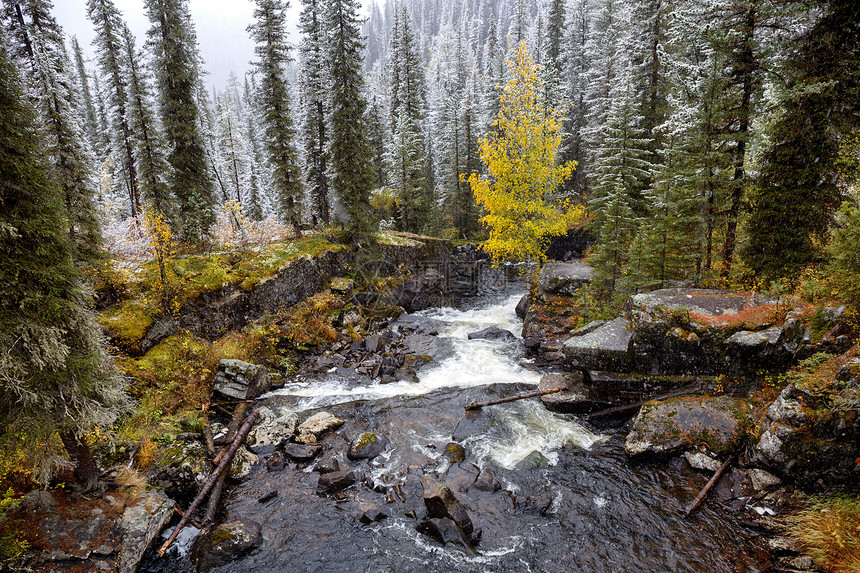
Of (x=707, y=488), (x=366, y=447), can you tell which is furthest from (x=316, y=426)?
(x=707, y=488)

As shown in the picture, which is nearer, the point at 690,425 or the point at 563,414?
the point at 690,425

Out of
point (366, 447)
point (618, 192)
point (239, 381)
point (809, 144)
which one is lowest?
point (366, 447)

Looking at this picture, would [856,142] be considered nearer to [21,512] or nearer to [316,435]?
[316,435]

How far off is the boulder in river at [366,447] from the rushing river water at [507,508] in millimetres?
256

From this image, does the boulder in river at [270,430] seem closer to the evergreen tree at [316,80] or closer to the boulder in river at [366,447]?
the boulder in river at [366,447]

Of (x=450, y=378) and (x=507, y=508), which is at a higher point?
(x=450, y=378)

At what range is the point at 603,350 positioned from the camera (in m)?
11.6

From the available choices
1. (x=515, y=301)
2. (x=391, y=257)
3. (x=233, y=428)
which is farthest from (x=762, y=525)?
(x=391, y=257)

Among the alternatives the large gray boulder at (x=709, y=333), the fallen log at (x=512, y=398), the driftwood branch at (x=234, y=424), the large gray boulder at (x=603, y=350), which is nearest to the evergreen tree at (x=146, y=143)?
the driftwood branch at (x=234, y=424)

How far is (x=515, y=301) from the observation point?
25984 mm

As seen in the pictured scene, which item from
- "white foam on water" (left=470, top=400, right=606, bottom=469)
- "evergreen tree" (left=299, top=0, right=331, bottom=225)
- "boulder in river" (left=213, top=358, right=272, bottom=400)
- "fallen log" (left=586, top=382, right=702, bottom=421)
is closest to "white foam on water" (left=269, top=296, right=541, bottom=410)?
"boulder in river" (left=213, top=358, right=272, bottom=400)

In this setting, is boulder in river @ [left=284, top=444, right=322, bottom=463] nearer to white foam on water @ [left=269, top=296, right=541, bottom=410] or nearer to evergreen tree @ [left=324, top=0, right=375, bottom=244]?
white foam on water @ [left=269, top=296, right=541, bottom=410]

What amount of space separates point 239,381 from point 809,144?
760 inches

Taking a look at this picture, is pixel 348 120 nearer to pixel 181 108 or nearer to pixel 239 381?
pixel 181 108
